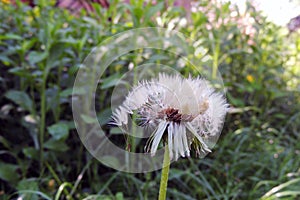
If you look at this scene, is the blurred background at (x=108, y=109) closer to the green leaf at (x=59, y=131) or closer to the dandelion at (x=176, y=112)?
the green leaf at (x=59, y=131)

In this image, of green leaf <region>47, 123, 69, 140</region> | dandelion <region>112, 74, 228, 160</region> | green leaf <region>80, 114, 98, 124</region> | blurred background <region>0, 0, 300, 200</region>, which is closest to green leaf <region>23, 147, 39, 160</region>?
blurred background <region>0, 0, 300, 200</region>

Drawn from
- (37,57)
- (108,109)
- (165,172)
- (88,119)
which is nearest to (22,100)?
(37,57)

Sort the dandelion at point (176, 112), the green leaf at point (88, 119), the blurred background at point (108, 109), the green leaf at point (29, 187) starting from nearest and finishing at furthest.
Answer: the dandelion at point (176, 112), the green leaf at point (29, 187), the green leaf at point (88, 119), the blurred background at point (108, 109)

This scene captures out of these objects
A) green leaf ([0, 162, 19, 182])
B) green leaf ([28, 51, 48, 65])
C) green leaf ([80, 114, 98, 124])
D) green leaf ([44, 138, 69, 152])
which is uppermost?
green leaf ([28, 51, 48, 65])

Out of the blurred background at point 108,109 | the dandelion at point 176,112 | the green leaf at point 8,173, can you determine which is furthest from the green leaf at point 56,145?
the dandelion at point 176,112

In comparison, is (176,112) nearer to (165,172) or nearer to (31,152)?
(165,172)

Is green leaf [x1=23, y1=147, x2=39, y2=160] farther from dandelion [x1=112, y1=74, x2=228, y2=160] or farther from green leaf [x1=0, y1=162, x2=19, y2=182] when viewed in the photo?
dandelion [x1=112, y1=74, x2=228, y2=160]

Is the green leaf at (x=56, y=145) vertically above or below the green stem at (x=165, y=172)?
above
